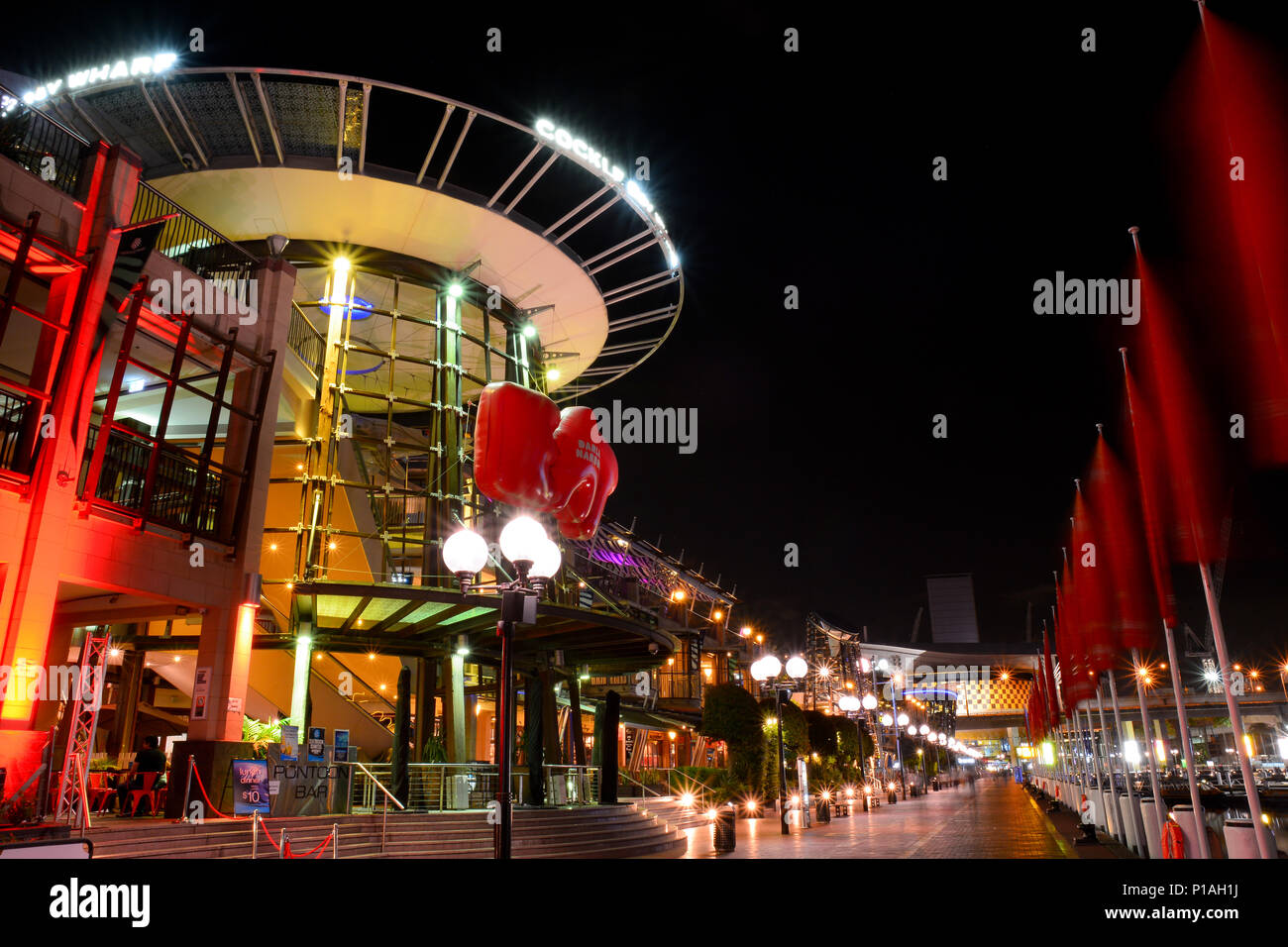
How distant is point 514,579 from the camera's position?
33.0 ft

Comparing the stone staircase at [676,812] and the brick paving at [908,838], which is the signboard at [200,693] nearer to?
the brick paving at [908,838]

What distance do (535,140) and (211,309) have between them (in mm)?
11116

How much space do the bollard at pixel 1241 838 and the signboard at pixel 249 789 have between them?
14.9 m

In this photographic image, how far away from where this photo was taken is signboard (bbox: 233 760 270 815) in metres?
15.3

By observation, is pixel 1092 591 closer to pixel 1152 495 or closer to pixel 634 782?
pixel 1152 495

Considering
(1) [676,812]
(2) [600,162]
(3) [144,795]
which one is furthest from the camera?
(1) [676,812]

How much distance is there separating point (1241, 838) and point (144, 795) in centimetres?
1964

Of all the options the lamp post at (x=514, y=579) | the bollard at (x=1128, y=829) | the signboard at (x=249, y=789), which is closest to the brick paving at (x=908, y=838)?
the bollard at (x=1128, y=829)

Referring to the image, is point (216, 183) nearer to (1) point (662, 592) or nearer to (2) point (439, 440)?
(2) point (439, 440)

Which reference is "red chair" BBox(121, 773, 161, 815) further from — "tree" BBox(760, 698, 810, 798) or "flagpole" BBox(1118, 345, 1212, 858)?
"tree" BBox(760, 698, 810, 798)

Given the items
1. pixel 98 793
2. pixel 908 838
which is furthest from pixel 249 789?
pixel 908 838

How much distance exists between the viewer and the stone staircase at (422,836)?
12.7 m

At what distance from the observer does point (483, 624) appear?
2436 centimetres

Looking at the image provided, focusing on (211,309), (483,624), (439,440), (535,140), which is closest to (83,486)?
(211,309)
